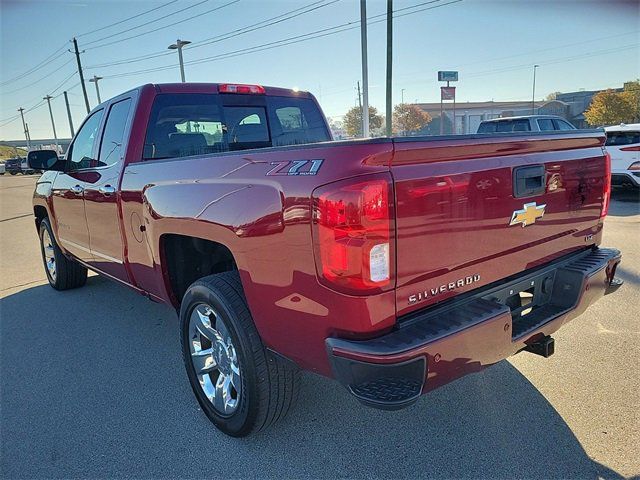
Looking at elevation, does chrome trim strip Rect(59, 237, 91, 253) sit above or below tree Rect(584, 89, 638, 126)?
below

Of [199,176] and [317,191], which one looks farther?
[199,176]

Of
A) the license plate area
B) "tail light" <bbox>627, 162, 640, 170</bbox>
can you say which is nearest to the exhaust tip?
the license plate area

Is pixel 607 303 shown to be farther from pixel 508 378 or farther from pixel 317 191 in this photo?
pixel 317 191

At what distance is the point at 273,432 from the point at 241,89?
2.77 m

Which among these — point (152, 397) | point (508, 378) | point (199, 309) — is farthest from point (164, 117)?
point (508, 378)

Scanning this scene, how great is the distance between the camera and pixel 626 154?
33.4 feet

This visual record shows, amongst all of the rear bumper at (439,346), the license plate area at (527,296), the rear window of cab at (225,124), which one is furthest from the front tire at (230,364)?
the rear window of cab at (225,124)

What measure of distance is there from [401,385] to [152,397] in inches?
76.7

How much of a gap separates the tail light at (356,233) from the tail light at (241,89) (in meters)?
2.50

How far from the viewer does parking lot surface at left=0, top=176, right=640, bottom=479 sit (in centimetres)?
231

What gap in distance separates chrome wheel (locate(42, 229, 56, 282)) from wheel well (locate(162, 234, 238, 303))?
322 centimetres

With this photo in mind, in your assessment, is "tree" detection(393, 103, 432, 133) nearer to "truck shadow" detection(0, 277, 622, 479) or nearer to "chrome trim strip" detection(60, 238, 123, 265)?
"chrome trim strip" detection(60, 238, 123, 265)

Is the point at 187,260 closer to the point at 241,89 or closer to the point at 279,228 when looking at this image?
the point at 279,228

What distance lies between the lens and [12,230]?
435 inches
